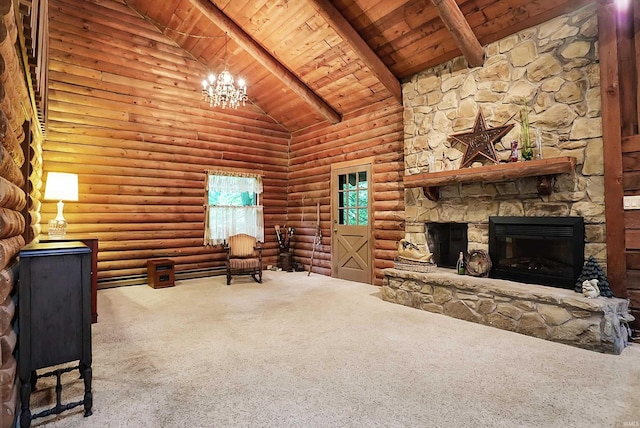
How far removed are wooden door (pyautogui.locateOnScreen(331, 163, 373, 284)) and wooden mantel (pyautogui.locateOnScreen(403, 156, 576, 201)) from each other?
1.38 m

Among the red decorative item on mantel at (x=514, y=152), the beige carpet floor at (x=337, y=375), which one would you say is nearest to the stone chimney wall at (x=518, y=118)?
the red decorative item on mantel at (x=514, y=152)

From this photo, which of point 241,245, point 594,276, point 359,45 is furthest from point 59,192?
point 594,276

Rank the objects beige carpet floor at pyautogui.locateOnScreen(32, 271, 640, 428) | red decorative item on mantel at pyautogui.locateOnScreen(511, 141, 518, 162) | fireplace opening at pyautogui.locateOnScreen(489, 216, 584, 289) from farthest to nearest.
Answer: red decorative item on mantel at pyautogui.locateOnScreen(511, 141, 518, 162)
fireplace opening at pyautogui.locateOnScreen(489, 216, 584, 289)
beige carpet floor at pyautogui.locateOnScreen(32, 271, 640, 428)

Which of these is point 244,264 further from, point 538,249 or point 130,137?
point 538,249

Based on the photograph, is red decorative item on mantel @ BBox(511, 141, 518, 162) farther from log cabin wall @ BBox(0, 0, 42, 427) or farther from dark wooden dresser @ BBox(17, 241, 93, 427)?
log cabin wall @ BBox(0, 0, 42, 427)

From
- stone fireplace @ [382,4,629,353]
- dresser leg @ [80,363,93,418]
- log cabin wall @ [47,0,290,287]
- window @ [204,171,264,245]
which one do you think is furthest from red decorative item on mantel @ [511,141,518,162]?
log cabin wall @ [47,0,290,287]

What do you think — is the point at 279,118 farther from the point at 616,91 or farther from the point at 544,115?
the point at 616,91

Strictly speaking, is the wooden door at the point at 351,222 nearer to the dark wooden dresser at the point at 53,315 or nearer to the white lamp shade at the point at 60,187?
the white lamp shade at the point at 60,187

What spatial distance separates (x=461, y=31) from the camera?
4035mm

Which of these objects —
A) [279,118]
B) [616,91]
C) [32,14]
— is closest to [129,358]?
[32,14]

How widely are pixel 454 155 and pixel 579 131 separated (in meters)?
1.41

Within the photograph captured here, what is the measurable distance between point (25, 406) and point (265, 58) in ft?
18.1

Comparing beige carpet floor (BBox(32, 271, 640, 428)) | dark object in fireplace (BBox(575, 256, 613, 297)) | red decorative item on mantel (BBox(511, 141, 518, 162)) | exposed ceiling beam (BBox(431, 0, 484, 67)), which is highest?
exposed ceiling beam (BBox(431, 0, 484, 67))

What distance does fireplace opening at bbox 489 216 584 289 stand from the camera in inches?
141
